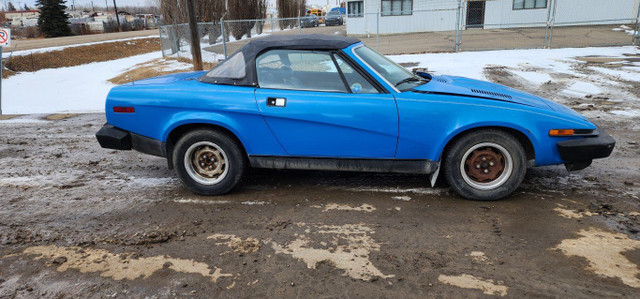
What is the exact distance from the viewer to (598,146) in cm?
376

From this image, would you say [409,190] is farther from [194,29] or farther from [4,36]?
[4,36]

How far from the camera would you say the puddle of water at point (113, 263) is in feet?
9.56

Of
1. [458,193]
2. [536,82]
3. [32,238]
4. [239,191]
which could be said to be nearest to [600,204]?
[458,193]

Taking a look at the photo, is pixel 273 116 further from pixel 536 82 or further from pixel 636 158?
pixel 536 82

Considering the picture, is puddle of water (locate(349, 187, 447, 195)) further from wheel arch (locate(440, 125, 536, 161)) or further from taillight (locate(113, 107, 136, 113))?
taillight (locate(113, 107, 136, 113))

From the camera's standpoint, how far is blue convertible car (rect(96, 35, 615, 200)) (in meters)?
3.78

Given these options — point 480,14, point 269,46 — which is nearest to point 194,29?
point 269,46

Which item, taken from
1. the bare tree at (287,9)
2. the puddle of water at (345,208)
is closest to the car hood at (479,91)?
the puddle of water at (345,208)

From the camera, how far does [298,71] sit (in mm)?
4082

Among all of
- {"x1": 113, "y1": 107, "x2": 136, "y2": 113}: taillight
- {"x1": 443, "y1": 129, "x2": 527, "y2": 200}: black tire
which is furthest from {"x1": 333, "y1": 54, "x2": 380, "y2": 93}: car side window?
{"x1": 113, "y1": 107, "x2": 136, "y2": 113}: taillight

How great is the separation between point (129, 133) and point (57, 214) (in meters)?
1.01

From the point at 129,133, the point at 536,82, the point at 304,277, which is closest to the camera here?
the point at 304,277

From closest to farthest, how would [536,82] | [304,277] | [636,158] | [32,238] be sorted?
[304,277]
[32,238]
[636,158]
[536,82]

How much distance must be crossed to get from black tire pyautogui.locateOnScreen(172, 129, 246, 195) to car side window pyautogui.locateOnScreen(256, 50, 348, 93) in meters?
0.69
